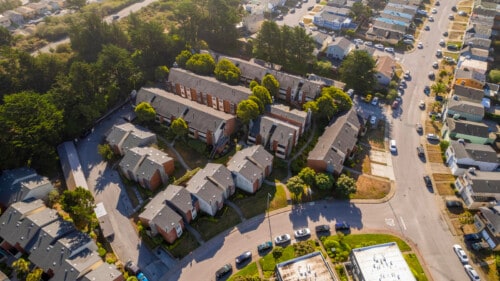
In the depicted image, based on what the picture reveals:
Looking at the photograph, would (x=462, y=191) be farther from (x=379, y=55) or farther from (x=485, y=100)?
(x=379, y=55)

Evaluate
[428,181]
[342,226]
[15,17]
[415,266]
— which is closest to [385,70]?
[428,181]

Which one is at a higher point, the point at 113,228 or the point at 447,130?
the point at 447,130

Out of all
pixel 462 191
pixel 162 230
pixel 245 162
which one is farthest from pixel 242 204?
pixel 462 191

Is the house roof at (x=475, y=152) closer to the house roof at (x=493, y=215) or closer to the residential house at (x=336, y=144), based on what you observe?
the house roof at (x=493, y=215)

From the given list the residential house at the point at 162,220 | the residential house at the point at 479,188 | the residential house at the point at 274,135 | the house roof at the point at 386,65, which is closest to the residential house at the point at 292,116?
the residential house at the point at 274,135

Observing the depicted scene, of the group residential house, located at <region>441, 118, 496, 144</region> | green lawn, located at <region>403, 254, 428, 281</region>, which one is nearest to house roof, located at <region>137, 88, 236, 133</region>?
→ green lawn, located at <region>403, 254, 428, 281</region>

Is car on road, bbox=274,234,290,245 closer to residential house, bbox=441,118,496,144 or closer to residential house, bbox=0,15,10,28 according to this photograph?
residential house, bbox=441,118,496,144
